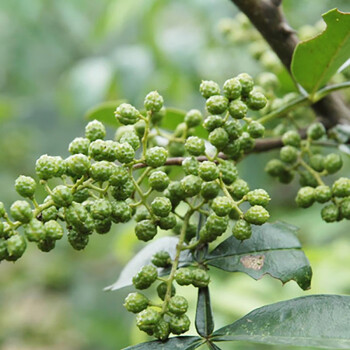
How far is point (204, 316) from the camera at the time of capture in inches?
57.3

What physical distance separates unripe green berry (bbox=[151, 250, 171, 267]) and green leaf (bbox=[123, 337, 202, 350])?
0.76 ft

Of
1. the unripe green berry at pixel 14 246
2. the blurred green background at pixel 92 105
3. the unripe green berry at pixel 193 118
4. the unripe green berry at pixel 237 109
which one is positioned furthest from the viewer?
the blurred green background at pixel 92 105

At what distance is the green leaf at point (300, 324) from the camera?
123cm

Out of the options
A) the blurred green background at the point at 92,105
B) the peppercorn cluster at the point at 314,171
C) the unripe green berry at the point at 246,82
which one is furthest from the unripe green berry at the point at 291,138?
the blurred green background at the point at 92,105

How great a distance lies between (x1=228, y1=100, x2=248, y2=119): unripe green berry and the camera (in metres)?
1.47

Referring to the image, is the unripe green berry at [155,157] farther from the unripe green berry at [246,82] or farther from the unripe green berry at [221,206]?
the unripe green berry at [246,82]

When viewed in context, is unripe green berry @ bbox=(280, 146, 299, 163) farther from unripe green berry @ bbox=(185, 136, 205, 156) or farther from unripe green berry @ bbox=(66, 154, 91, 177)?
unripe green berry @ bbox=(66, 154, 91, 177)

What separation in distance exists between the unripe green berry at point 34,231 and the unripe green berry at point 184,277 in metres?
0.39

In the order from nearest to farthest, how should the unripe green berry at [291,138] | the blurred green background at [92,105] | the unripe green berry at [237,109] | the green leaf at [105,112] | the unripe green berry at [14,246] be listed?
the unripe green berry at [14,246], the unripe green berry at [237,109], the unripe green berry at [291,138], the green leaf at [105,112], the blurred green background at [92,105]

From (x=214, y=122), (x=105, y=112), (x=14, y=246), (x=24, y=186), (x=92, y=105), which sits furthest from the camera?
(x=92, y=105)

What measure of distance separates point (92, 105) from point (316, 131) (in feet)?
7.02

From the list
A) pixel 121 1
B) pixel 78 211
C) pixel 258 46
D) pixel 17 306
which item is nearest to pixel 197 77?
pixel 121 1

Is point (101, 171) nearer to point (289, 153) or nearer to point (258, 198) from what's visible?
point (258, 198)

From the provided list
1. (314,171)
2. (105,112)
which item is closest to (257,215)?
(314,171)
